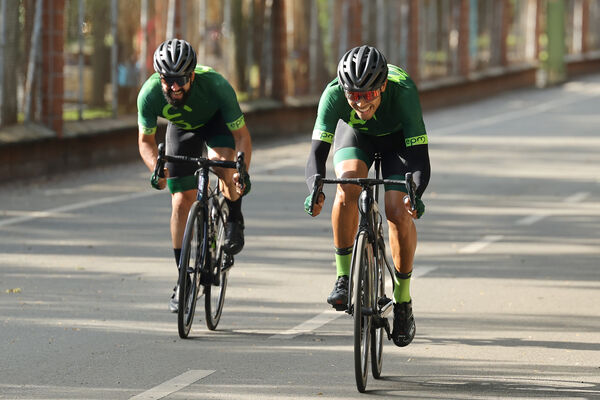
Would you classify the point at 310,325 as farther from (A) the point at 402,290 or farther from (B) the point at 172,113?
(B) the point at 172,113

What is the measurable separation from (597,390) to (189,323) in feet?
8.29

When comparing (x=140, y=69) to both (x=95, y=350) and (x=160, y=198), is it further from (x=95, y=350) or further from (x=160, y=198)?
(x=95, y=350)

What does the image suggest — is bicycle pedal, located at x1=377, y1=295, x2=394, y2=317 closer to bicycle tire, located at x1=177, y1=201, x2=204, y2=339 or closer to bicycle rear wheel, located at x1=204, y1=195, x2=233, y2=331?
bicycle tire, located at x1=177, y1=201, x2=204, y2=339

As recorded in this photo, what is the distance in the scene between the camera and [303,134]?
88.2 ft

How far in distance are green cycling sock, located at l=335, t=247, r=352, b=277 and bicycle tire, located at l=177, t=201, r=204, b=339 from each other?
109cm

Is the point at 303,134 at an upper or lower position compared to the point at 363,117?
lower

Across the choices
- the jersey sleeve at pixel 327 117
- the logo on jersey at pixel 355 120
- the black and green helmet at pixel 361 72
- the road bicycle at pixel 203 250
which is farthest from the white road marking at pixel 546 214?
the black and green helmet at pixel 361 72

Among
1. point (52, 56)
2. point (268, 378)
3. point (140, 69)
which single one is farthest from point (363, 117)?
point (140, 69)

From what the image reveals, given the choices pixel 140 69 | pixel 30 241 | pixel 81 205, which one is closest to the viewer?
pixel 30 241

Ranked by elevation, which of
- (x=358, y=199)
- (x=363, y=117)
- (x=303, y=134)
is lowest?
(x=303, y=134)

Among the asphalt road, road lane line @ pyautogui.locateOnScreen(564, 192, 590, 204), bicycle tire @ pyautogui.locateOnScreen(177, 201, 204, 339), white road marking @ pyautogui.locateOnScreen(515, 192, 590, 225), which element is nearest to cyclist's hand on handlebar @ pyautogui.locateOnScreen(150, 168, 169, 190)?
bicycle tire @ pyautogui.locateOnScreen(177, 201, 204, 339)

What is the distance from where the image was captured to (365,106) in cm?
716

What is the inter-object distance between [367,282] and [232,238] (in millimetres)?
2223

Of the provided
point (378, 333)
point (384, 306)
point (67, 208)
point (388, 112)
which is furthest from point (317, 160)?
point (67, 208)
